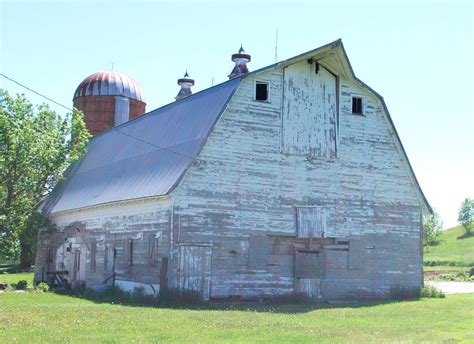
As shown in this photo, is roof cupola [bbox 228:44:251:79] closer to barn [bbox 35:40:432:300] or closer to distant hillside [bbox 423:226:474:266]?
barn [bbox 35:40:432:300]

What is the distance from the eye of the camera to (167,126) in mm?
27109

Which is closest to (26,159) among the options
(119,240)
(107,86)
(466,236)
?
(119,240)

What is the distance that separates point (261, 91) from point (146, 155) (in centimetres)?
550

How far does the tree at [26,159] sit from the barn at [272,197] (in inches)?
238

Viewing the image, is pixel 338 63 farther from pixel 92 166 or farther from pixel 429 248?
pixel 429 248

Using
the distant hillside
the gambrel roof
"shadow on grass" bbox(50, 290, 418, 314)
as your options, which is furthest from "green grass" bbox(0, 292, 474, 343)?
the distant hillside

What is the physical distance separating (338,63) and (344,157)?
3345 millimetres

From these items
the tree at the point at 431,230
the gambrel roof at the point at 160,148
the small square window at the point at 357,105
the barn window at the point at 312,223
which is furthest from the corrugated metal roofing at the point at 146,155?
the tree at the point at 431,230

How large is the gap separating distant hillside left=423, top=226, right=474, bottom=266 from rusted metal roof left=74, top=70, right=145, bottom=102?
1280 inches

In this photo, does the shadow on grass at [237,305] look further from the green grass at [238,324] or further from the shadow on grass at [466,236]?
the shadow on grass at [466,236]

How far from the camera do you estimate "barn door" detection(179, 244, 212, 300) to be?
870 inches

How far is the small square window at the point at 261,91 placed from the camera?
79.1 feet

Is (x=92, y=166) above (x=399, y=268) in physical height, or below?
above

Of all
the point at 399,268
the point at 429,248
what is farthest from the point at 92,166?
the point at 429,248
